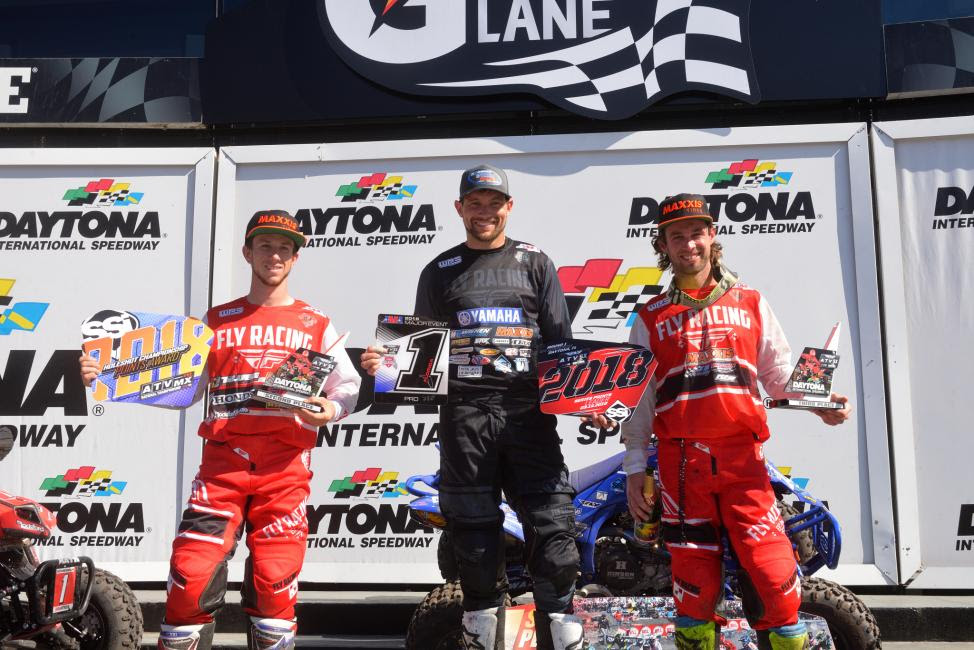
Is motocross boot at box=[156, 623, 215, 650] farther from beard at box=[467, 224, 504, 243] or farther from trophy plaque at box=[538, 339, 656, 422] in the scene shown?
beard at box=[467, 224, 504, 243]

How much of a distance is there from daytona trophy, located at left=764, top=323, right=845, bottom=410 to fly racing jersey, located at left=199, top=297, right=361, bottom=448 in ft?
5.63

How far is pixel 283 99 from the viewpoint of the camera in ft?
19.3

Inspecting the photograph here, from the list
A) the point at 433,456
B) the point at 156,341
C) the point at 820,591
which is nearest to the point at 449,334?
the point at 156,341

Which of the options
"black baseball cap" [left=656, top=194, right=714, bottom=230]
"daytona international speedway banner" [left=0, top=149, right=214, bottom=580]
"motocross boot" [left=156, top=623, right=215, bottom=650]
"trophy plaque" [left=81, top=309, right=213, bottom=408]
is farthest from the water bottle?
"daytona international speedway banner" [left=0, top=149, right=214, bottom=580]

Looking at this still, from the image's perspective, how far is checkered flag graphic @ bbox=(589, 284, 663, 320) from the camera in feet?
18.1

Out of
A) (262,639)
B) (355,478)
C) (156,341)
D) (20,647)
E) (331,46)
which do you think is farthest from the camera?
(331,46)

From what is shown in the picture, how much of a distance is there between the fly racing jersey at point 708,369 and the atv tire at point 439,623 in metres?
0.99

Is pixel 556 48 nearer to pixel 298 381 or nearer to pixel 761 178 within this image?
pixel 761 178

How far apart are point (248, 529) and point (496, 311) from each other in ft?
4.17

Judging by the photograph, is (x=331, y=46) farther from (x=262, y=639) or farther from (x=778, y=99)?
(x=262, y=639)

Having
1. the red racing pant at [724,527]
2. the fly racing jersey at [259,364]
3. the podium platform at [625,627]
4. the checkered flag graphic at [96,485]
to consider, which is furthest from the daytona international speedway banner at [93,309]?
the red racing pant at [724,527]

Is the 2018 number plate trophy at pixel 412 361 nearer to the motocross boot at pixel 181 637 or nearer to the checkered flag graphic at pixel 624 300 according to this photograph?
the motocross boot at pixel 181 637

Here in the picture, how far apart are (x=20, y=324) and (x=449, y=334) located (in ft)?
13.9

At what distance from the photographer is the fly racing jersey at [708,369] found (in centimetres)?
300
